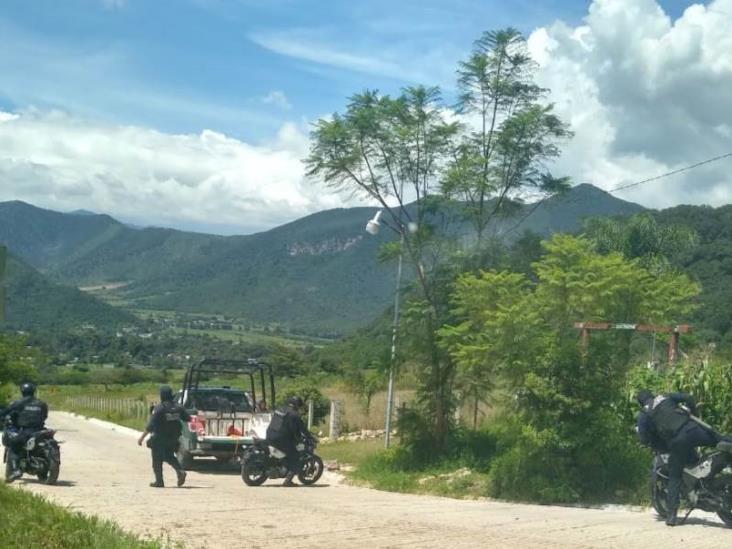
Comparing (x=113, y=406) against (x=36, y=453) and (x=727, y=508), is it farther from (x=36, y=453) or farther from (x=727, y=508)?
(x=727, y=508)

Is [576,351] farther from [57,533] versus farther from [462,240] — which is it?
[57,533]

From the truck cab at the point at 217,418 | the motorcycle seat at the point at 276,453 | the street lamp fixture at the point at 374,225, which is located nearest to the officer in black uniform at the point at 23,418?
the motorcycle seat at the point at 276,453

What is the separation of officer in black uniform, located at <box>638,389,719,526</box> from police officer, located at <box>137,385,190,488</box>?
8.01 m

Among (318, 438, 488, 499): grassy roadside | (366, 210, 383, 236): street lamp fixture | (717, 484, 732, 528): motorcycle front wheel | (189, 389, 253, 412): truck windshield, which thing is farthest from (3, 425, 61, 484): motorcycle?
(717, 484, 732, 528): motorcycle front wheel

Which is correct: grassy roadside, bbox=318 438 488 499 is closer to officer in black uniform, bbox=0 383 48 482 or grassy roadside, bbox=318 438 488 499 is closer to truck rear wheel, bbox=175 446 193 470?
truck rear wheel, bbox=175 446 193 470

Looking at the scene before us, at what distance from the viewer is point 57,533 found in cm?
977

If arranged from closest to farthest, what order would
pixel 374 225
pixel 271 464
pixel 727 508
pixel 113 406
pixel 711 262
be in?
1. pixel 727 508
2. pixel 271 464
3. pixel 374 225
4. pixel 711 262
5. pixel 113 406

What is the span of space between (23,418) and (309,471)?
5172 mm

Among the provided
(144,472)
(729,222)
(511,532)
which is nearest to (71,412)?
(729,222)

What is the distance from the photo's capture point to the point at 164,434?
17141mm

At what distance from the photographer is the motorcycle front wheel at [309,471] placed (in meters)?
18.6

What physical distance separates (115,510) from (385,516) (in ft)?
11.0

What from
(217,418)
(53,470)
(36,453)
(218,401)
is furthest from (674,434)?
(218,401)

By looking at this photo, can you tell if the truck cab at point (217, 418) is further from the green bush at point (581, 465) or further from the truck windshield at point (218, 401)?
the green bush at point (581, 465)
